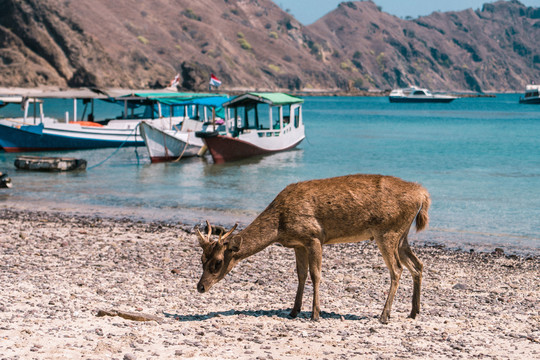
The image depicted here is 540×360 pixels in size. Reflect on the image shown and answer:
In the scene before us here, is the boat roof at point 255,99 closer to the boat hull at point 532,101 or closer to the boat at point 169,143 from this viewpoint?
the boat at point 169,143

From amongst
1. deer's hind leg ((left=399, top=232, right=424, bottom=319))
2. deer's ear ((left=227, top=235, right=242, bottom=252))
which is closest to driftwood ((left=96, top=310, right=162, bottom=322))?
deer's ear ((left=227, top=235, right=242, bottom=252))

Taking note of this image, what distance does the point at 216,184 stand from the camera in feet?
88.5

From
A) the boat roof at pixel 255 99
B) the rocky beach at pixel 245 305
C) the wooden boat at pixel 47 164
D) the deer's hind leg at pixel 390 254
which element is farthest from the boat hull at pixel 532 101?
the deer's hind leg at pixel 390 254

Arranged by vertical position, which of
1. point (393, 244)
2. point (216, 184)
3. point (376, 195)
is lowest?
point (216, 184)

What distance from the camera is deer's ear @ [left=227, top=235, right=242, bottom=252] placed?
25.5 feet

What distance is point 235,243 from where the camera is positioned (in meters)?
7.77

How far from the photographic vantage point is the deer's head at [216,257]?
7.77 metres

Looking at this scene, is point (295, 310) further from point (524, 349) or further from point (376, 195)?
point (524, 349)

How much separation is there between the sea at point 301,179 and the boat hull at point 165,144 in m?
0.89

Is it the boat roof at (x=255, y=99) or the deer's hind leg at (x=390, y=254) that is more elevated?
the boat roof at (x=255, y=99)

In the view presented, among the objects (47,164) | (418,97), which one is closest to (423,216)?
(47,164)

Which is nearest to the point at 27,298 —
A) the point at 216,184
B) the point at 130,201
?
the point at 130,201

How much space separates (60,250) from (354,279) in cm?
565

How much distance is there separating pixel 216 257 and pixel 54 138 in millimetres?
36491
